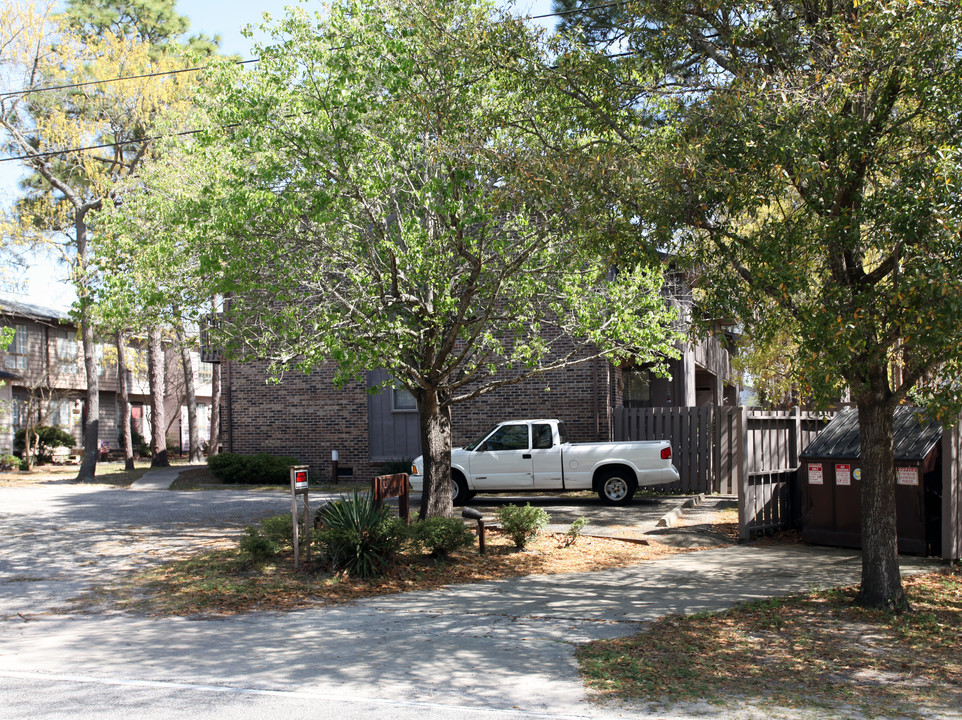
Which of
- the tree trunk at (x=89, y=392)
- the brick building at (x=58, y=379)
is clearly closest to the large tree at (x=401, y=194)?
the tree trunk at (x=89, y=392)

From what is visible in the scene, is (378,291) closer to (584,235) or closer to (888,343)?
(584,235)

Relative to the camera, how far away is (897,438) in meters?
10.9

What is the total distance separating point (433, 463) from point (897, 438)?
20.8ft

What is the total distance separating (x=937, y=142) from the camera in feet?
24.5

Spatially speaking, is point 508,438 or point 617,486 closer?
point 617,486

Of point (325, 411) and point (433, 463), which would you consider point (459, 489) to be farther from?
point (325, 411)

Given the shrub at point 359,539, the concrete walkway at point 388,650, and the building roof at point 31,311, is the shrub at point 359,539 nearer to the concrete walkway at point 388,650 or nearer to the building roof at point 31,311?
the concrete walkway at point 388,650

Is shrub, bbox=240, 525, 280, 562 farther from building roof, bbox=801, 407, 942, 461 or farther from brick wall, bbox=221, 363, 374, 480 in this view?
brick wall, bbox=221, 363, 374, 480

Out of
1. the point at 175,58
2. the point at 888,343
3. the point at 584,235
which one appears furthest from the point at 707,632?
the point at 175,58

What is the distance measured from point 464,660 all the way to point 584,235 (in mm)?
4864

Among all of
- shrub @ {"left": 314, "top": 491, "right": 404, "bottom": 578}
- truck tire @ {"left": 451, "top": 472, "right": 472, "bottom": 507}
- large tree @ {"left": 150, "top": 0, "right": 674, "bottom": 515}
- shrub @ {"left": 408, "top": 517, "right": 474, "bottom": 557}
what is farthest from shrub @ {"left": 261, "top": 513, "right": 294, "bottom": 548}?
truck tire @ {"left": 451, "top": 472, "right": 472, "bottom": 507}

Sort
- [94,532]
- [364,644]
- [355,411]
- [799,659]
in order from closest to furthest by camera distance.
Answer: [799,659]
[364,644]
[94,532]
[355,411]

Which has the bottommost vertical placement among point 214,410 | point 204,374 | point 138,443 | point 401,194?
point 138,443

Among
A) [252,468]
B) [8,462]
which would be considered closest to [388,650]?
[252,468]
